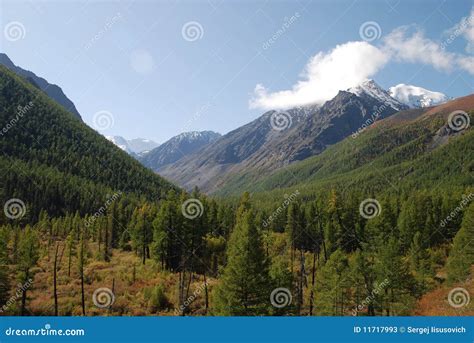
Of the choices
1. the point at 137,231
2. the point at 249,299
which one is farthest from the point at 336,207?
the point at 249,299

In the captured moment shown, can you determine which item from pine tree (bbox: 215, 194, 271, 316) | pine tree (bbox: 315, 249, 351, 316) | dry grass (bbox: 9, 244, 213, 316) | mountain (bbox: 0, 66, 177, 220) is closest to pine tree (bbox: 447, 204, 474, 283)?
pine tree (bbox: 315, 249, 351, 316)

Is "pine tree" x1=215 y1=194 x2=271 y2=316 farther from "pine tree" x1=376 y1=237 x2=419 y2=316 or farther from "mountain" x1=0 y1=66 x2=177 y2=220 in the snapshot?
"mountain" x1=0 y1=66 x2=177 y2=220

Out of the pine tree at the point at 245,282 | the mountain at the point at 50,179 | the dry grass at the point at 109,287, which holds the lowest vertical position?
the dry grass at the point at 109,287

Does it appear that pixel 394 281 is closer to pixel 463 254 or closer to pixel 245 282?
pixel 463 254

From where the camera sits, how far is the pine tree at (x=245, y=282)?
32156 millimetres

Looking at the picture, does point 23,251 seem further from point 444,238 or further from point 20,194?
point 20,194

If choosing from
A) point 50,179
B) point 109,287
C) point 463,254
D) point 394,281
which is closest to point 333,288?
point 394,281

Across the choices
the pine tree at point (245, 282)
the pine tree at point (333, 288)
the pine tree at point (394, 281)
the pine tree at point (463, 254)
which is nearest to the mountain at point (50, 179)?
the pine tree at point (245, 282)

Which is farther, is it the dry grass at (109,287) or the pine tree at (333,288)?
the dry grass at (109,287)

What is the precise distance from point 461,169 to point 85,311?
199 metres

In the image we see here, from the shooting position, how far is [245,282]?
32.5 meters

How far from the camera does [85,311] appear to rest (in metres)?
43.6

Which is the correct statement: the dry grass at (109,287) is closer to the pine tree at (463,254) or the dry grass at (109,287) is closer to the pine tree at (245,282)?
the pine tree at (245,282)

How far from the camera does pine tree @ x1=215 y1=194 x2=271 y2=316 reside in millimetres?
32156
